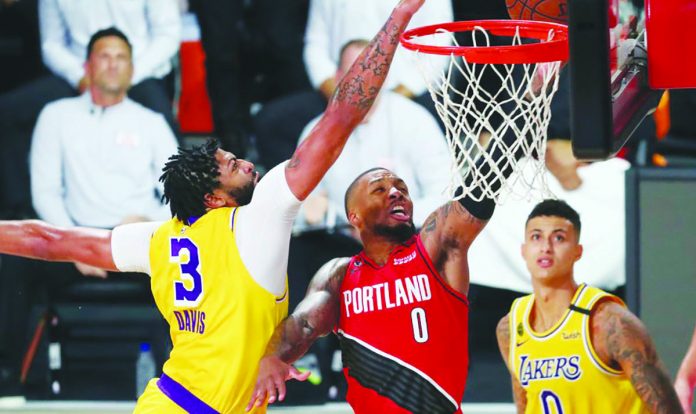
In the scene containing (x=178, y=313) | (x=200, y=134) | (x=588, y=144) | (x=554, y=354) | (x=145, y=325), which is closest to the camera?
(x=588, y=144)

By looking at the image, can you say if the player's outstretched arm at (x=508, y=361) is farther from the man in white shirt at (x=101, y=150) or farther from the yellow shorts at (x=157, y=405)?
the man in white shirt at (x=101, y=150)

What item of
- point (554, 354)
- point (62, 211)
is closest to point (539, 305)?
point (554, 354)

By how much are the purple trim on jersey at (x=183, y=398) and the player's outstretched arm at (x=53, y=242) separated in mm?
570

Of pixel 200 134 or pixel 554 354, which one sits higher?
pixel 200 134

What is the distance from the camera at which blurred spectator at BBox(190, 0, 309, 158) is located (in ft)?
24.8

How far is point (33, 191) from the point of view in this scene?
24.9ft

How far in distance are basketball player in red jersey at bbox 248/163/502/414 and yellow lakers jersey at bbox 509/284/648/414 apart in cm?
49

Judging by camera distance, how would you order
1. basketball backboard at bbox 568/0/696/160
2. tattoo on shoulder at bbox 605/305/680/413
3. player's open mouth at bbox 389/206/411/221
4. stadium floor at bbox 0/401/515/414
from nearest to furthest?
basketball backboard at bbox 568/0/696/160 → tattoo on shoulder at bbox 605/305/680/413 → player's open mouth at bbox 389/206/411/221 → stadium floor at bbox 0/401/515/414

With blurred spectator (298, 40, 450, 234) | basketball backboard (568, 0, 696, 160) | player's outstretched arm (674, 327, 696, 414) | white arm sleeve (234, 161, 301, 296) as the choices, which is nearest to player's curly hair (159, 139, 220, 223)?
white arm sleeve (234, 161, 301, 296)

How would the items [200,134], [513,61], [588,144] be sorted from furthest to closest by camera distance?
1. [200,134]
2. [513,61]
3. [588,144]

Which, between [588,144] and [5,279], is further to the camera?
[5,279]

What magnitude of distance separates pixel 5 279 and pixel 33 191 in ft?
1.89

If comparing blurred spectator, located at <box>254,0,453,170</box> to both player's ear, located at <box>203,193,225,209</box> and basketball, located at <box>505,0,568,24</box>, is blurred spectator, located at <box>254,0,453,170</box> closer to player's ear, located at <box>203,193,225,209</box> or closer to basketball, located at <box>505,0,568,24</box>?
player's ear, located at <box>203,193,225,209</box>

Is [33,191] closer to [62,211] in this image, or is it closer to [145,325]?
[62,211]
